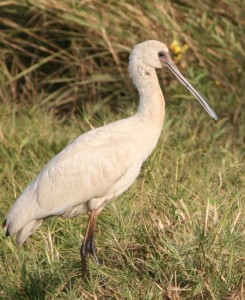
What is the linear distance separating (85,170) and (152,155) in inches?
41.7

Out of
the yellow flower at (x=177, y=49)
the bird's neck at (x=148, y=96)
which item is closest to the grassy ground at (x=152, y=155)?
the yellow flower at (x=177, y=49)

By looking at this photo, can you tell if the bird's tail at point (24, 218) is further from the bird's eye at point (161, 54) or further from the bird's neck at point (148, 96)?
the bird's eye at point (161, 54)

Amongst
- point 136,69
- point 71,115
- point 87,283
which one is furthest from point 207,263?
point 71,115

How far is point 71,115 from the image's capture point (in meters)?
9.73

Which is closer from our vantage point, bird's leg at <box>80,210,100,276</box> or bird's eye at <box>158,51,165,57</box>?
bird's leg at <box>80,210,100,276</box>

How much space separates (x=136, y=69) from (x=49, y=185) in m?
0.89

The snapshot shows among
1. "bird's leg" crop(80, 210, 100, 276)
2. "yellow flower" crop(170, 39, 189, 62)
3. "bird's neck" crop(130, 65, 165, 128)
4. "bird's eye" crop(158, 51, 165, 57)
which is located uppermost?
"bird's eye" crop(158, 51, 165, 57)

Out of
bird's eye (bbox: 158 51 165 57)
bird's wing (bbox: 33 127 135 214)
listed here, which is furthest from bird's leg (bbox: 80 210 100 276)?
bird's eye (bbox: 158 51 165 57)

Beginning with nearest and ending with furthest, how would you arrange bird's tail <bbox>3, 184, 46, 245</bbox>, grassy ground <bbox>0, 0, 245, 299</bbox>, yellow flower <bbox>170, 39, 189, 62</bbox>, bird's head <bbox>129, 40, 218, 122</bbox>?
grassy ground <bbox>0, 0, 245, 299</bbox>
bird's tail <bbox>3, 184, 46, 245</bbox>
bird's head <bbox>129, 40, 218, 122</bbox>
yellow flower <bbox>170, 39, 189, 62</bbox>

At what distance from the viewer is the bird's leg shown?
19.0 feet

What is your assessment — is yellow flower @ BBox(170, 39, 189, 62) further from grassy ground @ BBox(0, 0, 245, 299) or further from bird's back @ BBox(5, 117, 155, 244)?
bird's back @ BBox(5, 117, 155, 244)

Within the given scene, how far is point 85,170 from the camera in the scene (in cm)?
639

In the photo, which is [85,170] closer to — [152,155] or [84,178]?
[84,178]

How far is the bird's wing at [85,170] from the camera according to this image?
20.6 ft
